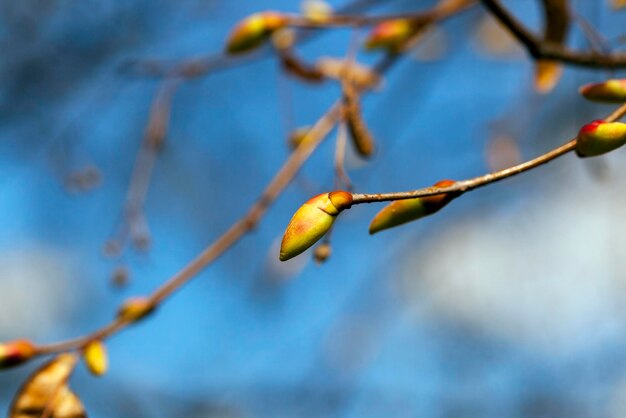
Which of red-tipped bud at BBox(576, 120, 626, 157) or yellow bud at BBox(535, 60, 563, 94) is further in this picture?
yellow bud at BBox(535, 60, 563, 94)

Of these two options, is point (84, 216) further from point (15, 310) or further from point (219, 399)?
point (219, 399)

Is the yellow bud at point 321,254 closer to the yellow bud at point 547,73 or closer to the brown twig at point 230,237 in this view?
the brown twig at point 230,237

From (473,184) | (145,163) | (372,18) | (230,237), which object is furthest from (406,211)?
(145,163)

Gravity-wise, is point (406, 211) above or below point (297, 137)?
above

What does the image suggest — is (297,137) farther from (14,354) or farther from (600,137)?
(600,137)

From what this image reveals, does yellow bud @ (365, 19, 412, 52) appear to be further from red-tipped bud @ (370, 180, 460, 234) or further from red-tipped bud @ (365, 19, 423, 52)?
red-tipped bud @ (370, 180, 460, 234)

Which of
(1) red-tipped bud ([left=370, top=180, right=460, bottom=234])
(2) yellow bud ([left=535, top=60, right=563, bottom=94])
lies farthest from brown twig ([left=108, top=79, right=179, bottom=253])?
(1) red-tipped bud ([left=370, top=180, right=460, bottom=234])
